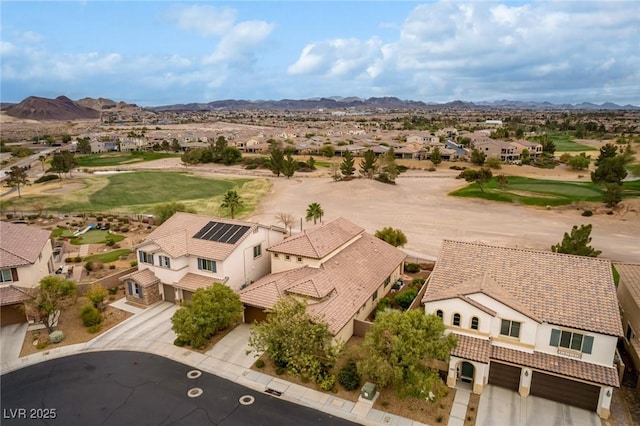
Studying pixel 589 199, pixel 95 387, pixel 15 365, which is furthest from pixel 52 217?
pixel 589 199

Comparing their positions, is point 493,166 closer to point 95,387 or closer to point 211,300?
point 211,300

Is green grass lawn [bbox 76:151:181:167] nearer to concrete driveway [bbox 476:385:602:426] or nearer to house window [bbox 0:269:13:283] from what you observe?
house window [bbox 0:269:13:283]

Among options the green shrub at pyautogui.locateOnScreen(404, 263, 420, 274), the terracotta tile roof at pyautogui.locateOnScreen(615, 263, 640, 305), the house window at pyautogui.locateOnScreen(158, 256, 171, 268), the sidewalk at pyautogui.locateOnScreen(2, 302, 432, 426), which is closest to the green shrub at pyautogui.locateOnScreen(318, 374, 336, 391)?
the sidewalk at pyautogui.locateOnScreen(2, 302, 432, 426)

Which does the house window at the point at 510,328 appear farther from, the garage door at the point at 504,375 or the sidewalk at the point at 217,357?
the sidewalk at the point at 217,357

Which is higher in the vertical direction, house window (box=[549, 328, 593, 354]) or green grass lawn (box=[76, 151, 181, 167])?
house window (box=[549, 328, 593, 354])

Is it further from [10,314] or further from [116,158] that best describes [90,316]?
[116,158]

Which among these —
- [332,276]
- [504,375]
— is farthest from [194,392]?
[504,375]
